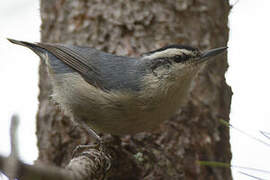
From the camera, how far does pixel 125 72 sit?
322 cm

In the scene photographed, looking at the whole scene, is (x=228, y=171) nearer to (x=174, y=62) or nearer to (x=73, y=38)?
(x=174, y=62)

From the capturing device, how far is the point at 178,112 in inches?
139

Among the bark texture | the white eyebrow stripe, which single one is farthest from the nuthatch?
the bark texture

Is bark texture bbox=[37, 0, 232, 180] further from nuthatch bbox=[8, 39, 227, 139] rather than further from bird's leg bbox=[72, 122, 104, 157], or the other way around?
nuthatch bbox=[8, 39, 227, 139]

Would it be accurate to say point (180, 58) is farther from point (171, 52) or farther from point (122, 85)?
point (122, 85)

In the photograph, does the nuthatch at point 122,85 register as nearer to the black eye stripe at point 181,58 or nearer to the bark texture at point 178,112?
the black eye stripe at point 181,58

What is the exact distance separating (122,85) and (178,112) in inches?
28.9

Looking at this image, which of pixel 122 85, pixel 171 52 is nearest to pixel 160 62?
pixel 171 52

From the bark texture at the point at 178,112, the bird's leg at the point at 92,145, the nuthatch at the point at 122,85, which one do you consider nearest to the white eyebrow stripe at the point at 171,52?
the nuthatch at the point at 122,85

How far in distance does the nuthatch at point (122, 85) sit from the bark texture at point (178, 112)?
35 cm

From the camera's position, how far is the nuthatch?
2975 millimetres

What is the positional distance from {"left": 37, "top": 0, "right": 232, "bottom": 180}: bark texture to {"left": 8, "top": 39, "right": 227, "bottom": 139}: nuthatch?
0.35 meters

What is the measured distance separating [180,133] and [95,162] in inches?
47.3

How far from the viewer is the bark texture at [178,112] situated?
3.37 metres
